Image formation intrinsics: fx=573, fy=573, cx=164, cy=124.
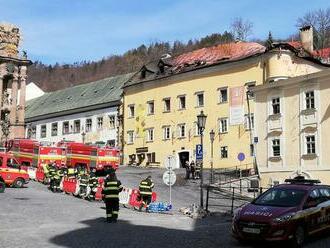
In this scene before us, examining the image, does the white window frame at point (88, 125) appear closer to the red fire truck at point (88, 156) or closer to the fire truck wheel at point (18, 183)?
the red fire truck at point (88, 156)

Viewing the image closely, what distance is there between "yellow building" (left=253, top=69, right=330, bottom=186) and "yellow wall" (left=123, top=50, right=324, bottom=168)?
9.25m

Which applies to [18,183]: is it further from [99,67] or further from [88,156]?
[99,67]

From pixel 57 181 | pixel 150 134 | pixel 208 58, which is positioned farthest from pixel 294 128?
pixel 150 134

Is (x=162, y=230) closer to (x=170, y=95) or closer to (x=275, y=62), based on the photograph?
(x=275, y=62)

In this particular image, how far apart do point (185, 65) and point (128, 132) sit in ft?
34.2

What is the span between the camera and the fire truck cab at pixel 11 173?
109ft

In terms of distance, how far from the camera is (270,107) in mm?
42406

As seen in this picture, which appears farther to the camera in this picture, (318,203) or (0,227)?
(0,227)

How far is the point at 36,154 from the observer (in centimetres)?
4194

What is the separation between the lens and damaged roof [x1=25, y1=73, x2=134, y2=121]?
7144cm

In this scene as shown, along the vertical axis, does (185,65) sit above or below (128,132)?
above

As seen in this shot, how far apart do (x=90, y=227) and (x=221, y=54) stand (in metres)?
44.5

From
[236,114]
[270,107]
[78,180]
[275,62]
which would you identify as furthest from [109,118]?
[78,180]

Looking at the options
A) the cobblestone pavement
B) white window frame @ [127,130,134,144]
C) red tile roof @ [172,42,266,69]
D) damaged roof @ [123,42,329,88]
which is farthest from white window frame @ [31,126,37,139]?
the cobblestone pavement
